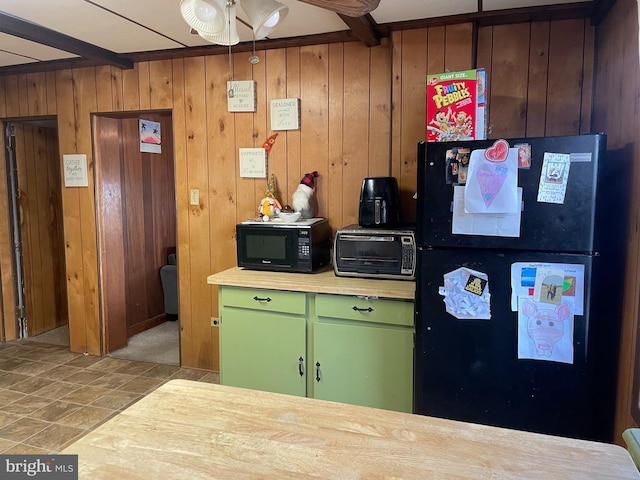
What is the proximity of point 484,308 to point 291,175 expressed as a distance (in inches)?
63.8

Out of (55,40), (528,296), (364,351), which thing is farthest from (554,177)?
(55,40)

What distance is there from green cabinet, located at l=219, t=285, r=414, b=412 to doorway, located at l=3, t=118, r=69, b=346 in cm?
237

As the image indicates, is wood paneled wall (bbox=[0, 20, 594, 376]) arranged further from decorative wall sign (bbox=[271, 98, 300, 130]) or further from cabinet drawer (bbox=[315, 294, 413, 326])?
cabinet drawer (bbox=[315, 294, 413, 326])

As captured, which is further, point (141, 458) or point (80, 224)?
point (80, 224)

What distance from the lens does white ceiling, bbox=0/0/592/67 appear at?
232cm

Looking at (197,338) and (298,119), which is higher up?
(298,119)

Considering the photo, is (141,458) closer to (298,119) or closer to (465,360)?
(465,360)

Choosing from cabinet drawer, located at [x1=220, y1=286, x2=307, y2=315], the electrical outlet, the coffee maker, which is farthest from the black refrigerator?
the electrical outlet

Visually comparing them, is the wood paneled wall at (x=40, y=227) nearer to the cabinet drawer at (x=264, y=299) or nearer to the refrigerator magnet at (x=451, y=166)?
the cabinet drawer at (x=264, y=299)

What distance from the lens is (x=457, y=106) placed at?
2.11 metres

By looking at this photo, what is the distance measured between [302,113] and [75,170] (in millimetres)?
1954

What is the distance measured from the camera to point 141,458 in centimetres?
92

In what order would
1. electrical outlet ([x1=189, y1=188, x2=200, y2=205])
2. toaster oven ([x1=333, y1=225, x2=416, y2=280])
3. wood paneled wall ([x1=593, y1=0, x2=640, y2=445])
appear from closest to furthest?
wood paneled wall ([x1=593, y1=0, x2=640, y2=445]), toaster oven ([x1=333, y1=225, x2=416, y2=280]), electrical outlet ([x1=189, y1=188, x2=200, y2=205])

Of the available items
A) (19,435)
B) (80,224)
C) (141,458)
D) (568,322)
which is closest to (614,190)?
(568,322)
